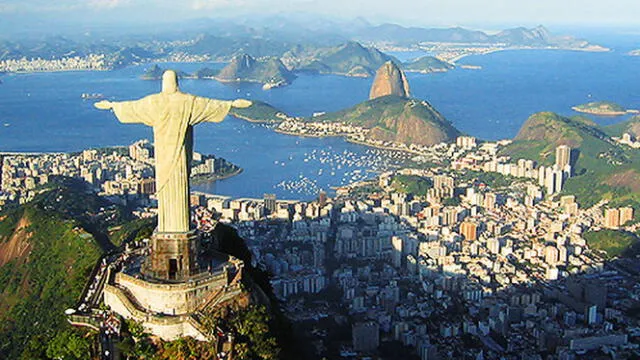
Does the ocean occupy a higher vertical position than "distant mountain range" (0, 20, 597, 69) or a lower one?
lower

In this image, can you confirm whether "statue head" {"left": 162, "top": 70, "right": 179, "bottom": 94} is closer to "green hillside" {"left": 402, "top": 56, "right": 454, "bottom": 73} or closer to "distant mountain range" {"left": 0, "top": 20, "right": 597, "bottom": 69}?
"distant mountain range" {"left": 0, "top": 20, "right": 597, "bottom": 69}

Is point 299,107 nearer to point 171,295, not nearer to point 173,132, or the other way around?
point 173,132

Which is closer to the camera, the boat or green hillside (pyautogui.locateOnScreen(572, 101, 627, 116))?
green hillside (pyautogui.locateOnScreen(572, 101, 627, 116))

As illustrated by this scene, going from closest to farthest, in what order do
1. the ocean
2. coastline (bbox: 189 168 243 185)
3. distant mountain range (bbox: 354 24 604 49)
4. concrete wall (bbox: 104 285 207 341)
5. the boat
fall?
1. concrete wall (bbox: 104 285 207 341)
2. coastline (bbox: 189 168 243 185)
3. the ocean
4. the boat
5. distant mountain range (bbox: 354 24 604 49)

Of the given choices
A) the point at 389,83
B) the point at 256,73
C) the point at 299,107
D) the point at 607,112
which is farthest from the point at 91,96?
the point at 607,112

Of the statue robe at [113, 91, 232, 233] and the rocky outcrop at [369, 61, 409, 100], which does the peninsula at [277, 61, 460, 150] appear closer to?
the rocky outcrop at [369, 61, 409, 100]

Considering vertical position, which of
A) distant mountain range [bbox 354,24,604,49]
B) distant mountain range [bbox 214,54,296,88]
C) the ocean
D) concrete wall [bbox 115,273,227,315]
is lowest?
the ocean

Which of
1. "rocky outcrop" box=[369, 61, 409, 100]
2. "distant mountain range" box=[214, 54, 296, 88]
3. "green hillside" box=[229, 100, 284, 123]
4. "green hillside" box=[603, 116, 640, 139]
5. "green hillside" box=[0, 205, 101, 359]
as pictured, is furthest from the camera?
"distant mountain range" box=[214, 54, 296, 88]

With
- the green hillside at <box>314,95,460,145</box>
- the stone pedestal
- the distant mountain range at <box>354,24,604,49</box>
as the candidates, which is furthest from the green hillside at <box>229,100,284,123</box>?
the distant mountain range at <box>354,24,604,49</box>
